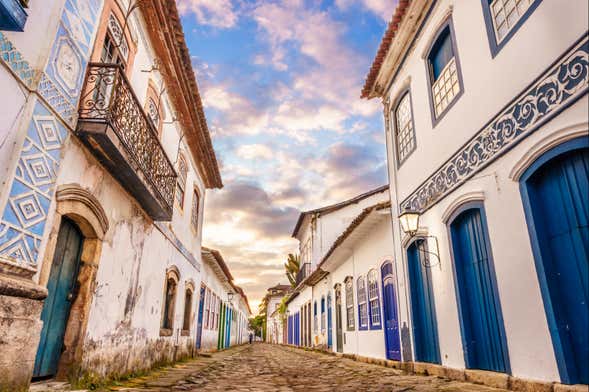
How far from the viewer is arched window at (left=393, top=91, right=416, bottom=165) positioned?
8.15m

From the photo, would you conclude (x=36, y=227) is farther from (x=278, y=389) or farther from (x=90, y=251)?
(x=278, y=389)

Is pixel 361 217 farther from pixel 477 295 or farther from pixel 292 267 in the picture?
pixel 292 267

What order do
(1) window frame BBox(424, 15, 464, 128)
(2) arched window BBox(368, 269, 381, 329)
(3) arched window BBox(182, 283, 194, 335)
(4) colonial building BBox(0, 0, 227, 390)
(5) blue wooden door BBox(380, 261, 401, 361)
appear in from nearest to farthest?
1. (4) colonial building BBox(0, 0, 227, 390)
2. (1) window frame BBox(424, 15, 464, 128)
3. (5) blue wooden door BBox(380, 261, 401, 361)
4. (2) arched window BBox(368, 269, 381, 329)
5. (3) arched window BBox(182, 283, 194, 335)

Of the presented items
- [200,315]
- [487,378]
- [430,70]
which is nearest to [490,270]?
[487,378]

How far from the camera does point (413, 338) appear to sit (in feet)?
24.4

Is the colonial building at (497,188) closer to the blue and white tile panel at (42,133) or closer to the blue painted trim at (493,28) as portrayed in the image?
the blue painted trim at (493,28)

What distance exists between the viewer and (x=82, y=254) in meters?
5.14

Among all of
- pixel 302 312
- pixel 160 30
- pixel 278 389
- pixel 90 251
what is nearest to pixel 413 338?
pixel 278 389

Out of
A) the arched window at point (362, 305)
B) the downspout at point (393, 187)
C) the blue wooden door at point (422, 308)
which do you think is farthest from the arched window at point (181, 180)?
the blue wooden door at point (422, 308)

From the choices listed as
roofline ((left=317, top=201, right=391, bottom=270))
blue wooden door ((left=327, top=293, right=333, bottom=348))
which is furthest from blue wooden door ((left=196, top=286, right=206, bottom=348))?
roofline ((left=317, top=201, right=391, bottom=270))

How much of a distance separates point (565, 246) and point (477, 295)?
185 centimetres

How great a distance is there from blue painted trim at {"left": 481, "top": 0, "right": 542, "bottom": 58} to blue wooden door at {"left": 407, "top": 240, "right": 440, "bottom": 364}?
11.0 feet

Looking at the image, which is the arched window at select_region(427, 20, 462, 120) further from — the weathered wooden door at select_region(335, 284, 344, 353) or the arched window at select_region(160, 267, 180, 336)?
the weathered wooden door at select_region(335, 284, 344, 353)

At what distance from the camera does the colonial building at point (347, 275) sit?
9969 mm
